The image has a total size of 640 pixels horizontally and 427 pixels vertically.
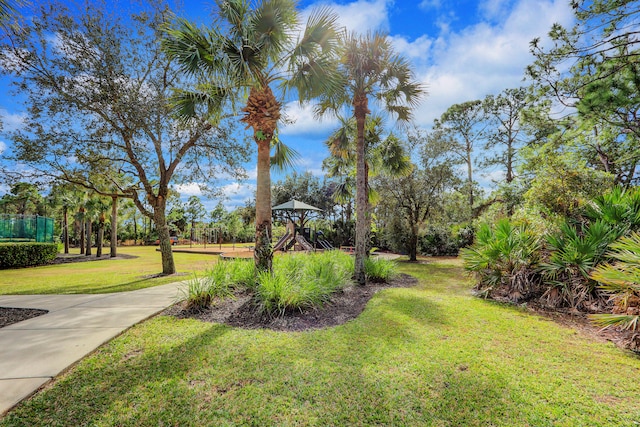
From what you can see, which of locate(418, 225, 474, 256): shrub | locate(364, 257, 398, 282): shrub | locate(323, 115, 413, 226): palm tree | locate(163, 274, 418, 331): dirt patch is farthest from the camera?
locate(418, 225, 474, 256): shrub

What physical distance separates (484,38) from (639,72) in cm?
426

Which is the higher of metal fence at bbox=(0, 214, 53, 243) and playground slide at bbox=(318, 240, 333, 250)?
metal fence at bbox=(0, 214, 53, 243)

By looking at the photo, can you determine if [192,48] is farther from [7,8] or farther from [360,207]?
[360,207]

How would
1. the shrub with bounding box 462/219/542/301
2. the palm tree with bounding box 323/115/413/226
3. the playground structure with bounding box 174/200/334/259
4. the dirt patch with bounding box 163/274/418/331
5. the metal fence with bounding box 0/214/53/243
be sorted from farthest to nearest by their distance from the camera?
the playground structure with bounding box 174/200/334/259
the metal fence with bounding box 0/214/53/243
the palm tree with bounding box 323/115/413/226
the shrub with bounding box 462/219/542/301
the dirt patch with bounding box 163/274/418/331

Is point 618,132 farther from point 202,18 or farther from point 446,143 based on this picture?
point 202,18

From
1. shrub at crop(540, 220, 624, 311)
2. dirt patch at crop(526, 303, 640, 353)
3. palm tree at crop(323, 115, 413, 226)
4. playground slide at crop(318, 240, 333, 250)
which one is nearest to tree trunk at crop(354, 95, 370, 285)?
palm tree at crop(323, 115, 413, 226)

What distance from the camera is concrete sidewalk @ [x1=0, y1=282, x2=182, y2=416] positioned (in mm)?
2652

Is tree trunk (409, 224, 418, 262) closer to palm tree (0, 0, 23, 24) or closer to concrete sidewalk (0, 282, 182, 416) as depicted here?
concrete sidewalk (0, 282, 182, 416)

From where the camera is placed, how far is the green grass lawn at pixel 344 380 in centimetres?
229

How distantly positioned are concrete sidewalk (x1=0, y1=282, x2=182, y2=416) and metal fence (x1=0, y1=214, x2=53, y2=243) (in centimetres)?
1603

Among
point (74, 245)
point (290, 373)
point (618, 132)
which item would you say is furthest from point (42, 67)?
point (74, 245)

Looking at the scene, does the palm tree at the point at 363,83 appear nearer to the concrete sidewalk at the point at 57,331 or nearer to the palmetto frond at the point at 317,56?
the palmetto frond at the point at 317,56

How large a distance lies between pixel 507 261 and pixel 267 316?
5.97 metres

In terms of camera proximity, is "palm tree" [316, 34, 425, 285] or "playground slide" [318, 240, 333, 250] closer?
"palm tree" [316, 34, 425, 285]
